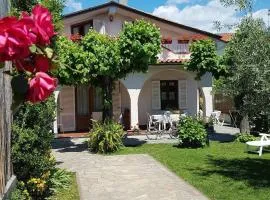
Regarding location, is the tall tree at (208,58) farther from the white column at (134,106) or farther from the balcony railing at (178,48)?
the white column at (134,106)

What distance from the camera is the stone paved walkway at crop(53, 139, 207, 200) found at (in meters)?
9.51

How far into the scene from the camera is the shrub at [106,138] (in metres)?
16.0

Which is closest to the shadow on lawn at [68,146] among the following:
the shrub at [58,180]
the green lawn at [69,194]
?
the shrub at [58,180]

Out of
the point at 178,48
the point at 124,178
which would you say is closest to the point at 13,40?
the point at 124,178

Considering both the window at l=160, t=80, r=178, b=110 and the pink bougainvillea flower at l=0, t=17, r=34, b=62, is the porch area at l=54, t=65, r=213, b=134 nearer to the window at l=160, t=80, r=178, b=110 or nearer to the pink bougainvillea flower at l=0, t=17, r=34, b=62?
the window at l=160, t=80, r=178, b=110

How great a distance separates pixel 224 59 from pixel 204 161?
573 centimetres

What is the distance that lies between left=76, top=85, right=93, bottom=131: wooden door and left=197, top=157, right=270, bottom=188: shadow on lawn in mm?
10128

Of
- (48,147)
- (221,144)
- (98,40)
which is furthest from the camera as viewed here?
(221,144)

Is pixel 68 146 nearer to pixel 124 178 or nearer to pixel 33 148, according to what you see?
pixel 124 178

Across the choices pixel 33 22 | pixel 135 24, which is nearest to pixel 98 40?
pixel 135 24

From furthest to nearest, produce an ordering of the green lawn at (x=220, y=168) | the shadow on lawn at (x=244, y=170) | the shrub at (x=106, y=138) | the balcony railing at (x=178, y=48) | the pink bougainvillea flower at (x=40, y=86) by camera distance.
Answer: the balcony railing at (x=178, y=48), the shrub at (x=106, y=138), the shadow on lawn at (x=244, y=170), the green lawn at (x=220, y=168), the pink bougainvillea flower at (x=40, y=86)

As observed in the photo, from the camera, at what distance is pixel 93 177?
11750 millimetres

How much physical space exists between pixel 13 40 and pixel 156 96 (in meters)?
22.2

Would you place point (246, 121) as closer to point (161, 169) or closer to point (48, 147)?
point (161, 169)
